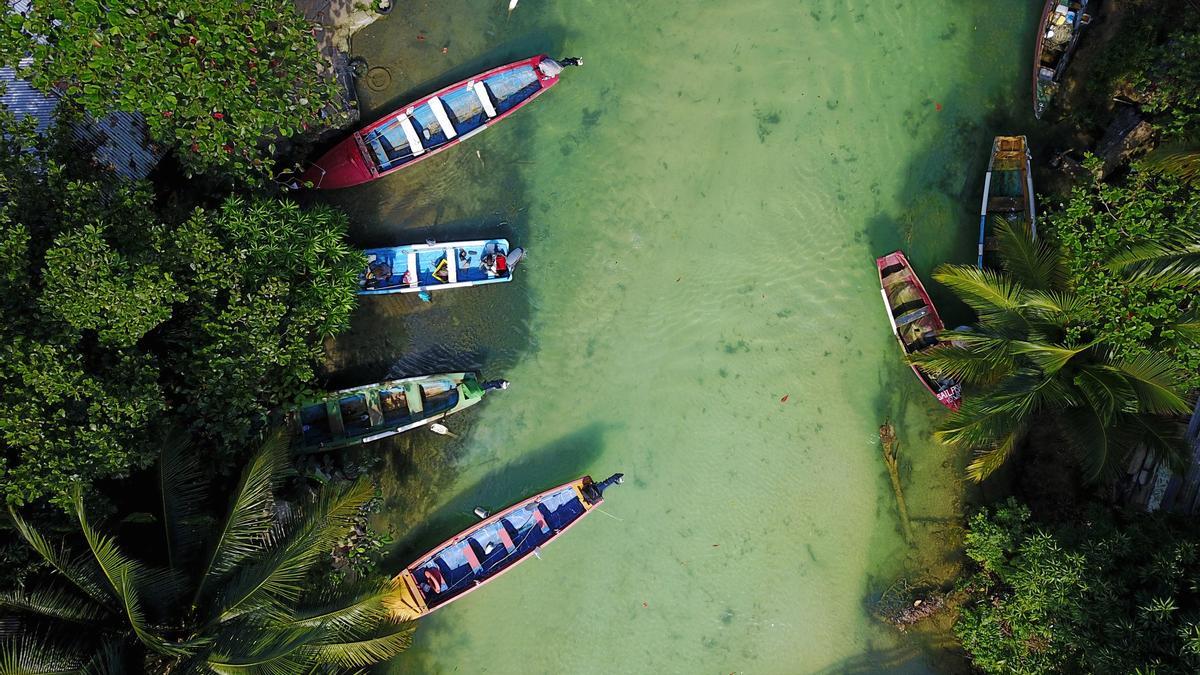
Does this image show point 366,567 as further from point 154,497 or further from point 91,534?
point 91,534

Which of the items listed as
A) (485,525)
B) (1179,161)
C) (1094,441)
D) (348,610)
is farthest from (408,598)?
(1179,161)

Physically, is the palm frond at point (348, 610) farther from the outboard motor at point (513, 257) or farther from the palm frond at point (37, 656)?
the outboard motor at point (513, 257)

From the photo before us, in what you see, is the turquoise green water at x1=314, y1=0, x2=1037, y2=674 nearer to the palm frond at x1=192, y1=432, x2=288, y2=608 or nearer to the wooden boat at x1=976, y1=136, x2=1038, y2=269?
the wooden boat at x1=976, y1=136, x2=1038, y2=269

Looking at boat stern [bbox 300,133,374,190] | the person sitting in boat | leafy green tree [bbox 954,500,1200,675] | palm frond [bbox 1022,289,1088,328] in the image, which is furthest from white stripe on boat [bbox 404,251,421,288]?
leafy green tree [bbox 954,500,1200,675]

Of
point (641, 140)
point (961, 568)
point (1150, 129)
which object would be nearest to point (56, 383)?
point (641, 140)

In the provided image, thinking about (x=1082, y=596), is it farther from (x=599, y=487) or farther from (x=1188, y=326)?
(x=599, y=487)

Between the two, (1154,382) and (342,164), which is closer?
(1154,382)
